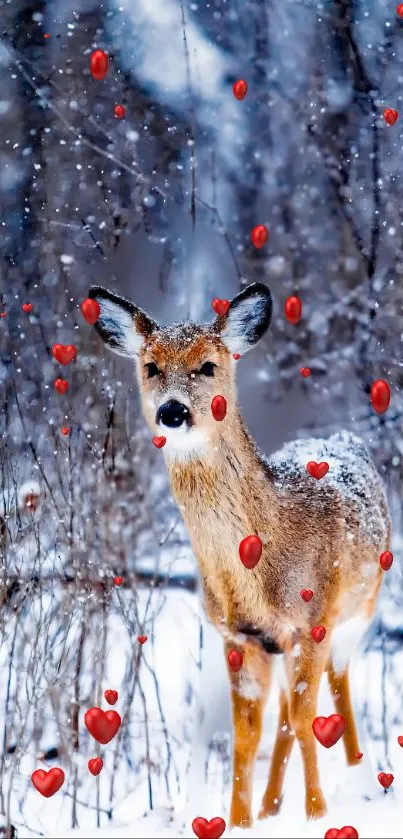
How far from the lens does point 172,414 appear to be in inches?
55.3

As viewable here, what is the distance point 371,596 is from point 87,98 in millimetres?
1196

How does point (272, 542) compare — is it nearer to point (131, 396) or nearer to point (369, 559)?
point (369, 559)

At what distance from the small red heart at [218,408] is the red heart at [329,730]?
50cm

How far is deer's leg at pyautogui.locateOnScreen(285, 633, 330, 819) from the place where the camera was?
1.49m

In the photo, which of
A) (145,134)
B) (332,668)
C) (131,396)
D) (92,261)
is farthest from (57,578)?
(145,134)

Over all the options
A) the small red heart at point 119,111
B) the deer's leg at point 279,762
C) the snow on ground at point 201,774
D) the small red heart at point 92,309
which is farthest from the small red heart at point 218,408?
the small red heart at point 119,111

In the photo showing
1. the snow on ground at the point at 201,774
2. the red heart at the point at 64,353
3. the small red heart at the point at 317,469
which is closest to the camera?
the snow on ground at the point at 201,774

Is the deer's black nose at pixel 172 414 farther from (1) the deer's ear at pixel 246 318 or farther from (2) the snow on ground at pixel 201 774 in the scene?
(2) the snow on ground at pixel 201 774

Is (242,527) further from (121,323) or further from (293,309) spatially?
(293,309)

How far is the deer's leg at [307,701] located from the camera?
58.6 inches

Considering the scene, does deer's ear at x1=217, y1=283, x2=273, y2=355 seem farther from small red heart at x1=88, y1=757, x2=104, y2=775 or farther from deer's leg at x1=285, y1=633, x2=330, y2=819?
small red heart at x1=88, y1=757, x2=104, y2=775

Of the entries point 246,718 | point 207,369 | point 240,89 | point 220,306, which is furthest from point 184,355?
point 240,89

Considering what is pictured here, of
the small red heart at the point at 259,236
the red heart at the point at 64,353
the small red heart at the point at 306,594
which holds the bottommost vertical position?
the small red heart at the point at 306,594

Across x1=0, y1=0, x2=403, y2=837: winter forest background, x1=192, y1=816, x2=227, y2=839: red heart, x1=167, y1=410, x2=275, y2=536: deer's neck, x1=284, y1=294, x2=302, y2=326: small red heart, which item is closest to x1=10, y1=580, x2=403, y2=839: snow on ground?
x1=0, y1=0, x2=403, y2=837: winter forest background
